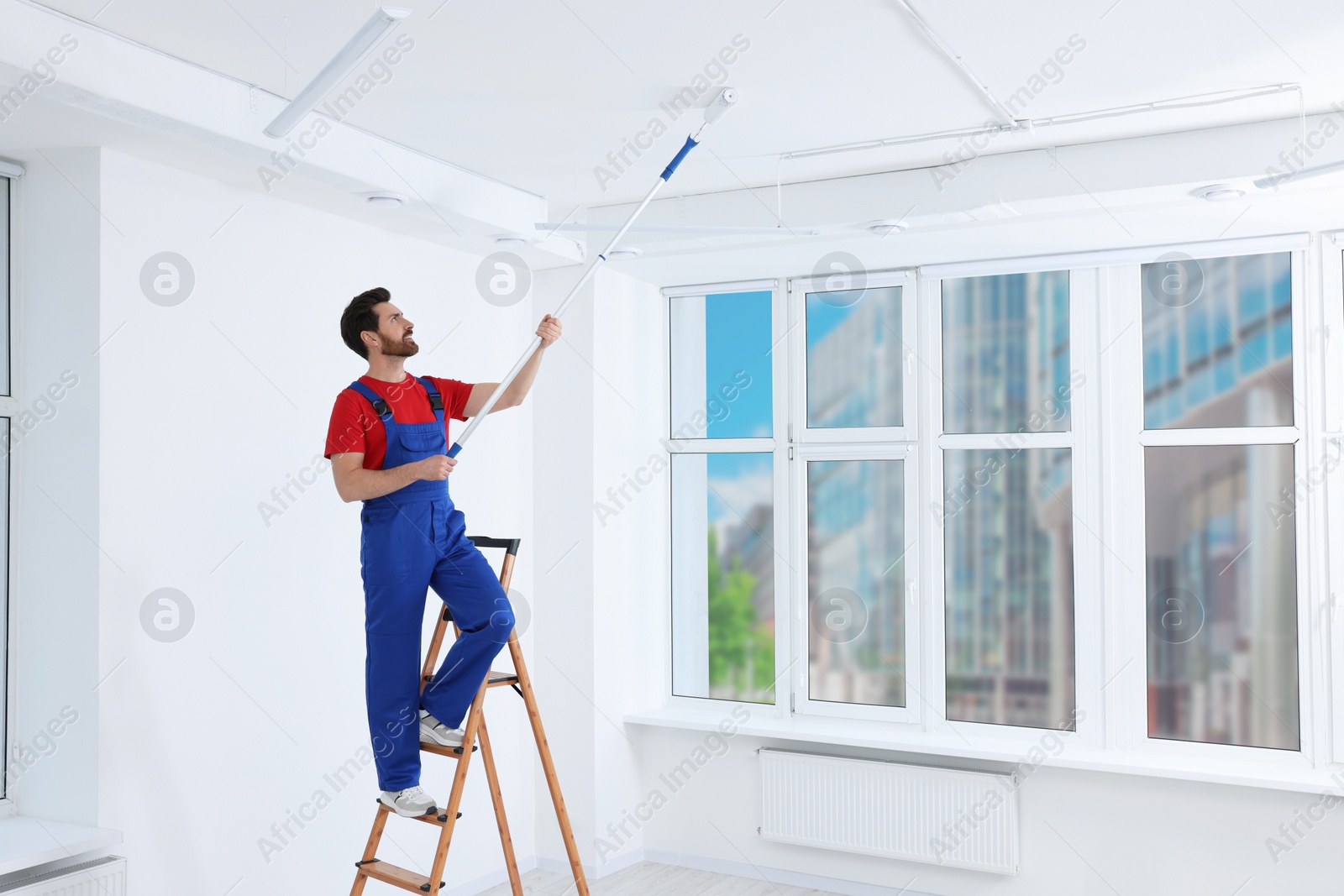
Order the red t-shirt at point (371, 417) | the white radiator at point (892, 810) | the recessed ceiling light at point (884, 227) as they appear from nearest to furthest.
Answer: the red t-shirt at point (371, 417), the recessed ceiling light at point (884, 227), the white radiator at point (892, 810)

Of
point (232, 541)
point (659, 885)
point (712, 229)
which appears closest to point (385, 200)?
point (712, 229)

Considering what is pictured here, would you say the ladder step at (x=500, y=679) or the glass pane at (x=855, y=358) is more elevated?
the glass pane at (x=855, y=358)

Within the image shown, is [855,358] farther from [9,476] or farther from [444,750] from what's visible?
[9,476]

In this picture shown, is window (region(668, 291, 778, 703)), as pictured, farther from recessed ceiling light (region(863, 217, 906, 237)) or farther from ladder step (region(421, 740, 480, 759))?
ladder step (region(421, 740, 480, 759))

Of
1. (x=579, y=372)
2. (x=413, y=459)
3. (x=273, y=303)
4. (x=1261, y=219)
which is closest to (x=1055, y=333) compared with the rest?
(x=1261, y=219)

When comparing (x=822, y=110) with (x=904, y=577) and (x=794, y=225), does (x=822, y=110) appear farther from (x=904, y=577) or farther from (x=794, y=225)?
(x=904, y=577)

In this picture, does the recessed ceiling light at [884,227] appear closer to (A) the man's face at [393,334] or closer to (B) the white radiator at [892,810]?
(A) the man's face at [393,334]

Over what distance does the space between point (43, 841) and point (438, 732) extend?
41.8 inches

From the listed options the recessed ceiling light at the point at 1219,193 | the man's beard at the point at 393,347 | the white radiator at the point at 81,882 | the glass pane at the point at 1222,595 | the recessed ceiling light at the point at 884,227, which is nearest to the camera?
the white radiator at the point at 81,882

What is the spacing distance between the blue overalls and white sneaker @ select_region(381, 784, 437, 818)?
0.02m

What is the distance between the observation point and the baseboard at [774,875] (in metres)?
4.53

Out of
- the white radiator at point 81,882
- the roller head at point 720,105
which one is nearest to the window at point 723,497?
the roller head at point 720,105

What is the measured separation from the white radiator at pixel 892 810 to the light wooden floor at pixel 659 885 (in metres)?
0.22

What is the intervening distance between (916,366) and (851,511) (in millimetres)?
716
